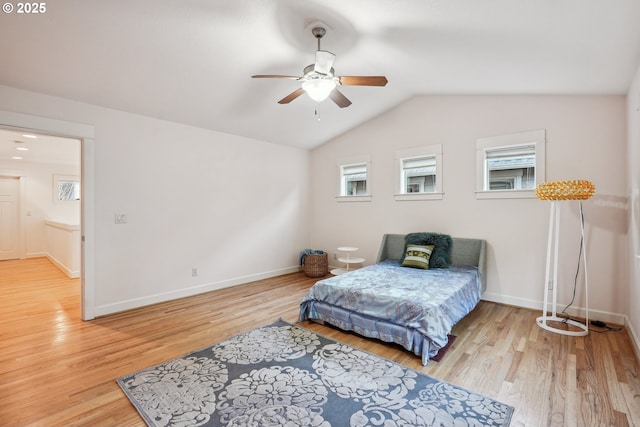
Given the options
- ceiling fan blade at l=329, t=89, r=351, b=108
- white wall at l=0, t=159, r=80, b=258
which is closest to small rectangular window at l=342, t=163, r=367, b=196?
ceiling fan blade at l=329, t=89, r=351, b=108

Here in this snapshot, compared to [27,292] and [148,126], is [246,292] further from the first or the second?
[27,292]

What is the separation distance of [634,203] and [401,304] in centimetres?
243

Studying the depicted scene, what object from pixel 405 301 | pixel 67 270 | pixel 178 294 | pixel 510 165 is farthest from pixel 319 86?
pixel 67 270

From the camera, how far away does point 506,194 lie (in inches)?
153

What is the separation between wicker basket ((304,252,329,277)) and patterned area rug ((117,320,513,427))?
2803mm

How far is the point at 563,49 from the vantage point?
8.02 ft

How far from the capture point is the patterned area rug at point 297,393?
5.90 feet

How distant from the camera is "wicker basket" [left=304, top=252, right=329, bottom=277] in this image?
549 cm

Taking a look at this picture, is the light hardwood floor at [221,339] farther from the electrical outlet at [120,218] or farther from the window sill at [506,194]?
the window sill at [506,194]

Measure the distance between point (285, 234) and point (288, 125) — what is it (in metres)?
2.13

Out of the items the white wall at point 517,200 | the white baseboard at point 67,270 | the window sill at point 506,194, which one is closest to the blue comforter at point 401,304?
the white wall at point 517,200

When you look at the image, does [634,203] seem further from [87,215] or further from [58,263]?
[58,263]

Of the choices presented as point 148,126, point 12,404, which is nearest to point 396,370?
point 12,404

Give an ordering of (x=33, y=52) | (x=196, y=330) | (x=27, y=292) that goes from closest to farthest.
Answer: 1. (x=33, y=52)
2. (x=196, y=330)
3. (x=27, y=292)
